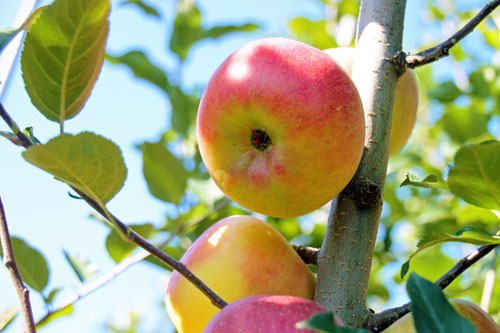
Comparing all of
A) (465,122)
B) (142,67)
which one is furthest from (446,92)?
(142,67)

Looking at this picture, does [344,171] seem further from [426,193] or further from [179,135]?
[426,193]

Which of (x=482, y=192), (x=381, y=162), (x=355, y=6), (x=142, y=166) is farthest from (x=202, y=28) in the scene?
(x=482, y=192)

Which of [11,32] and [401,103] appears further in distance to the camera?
[401,103]

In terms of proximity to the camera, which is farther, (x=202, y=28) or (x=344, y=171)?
(x=202, y=28)

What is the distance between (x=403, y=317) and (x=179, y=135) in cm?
115

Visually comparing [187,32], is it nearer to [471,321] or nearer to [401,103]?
[401,103]

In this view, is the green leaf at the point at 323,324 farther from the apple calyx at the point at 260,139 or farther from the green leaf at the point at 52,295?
the green leaf at the point at 52,295

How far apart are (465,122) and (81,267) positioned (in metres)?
1.35

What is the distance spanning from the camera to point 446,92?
1991 millimetres

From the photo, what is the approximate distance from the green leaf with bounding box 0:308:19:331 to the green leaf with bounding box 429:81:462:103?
5.37 feet

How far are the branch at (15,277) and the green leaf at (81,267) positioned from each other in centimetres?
39

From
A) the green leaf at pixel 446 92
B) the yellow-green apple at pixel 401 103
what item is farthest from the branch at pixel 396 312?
the green leaf at pixel 446 92

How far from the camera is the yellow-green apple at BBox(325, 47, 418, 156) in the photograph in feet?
3.85

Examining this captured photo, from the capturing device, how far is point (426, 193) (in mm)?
2148
